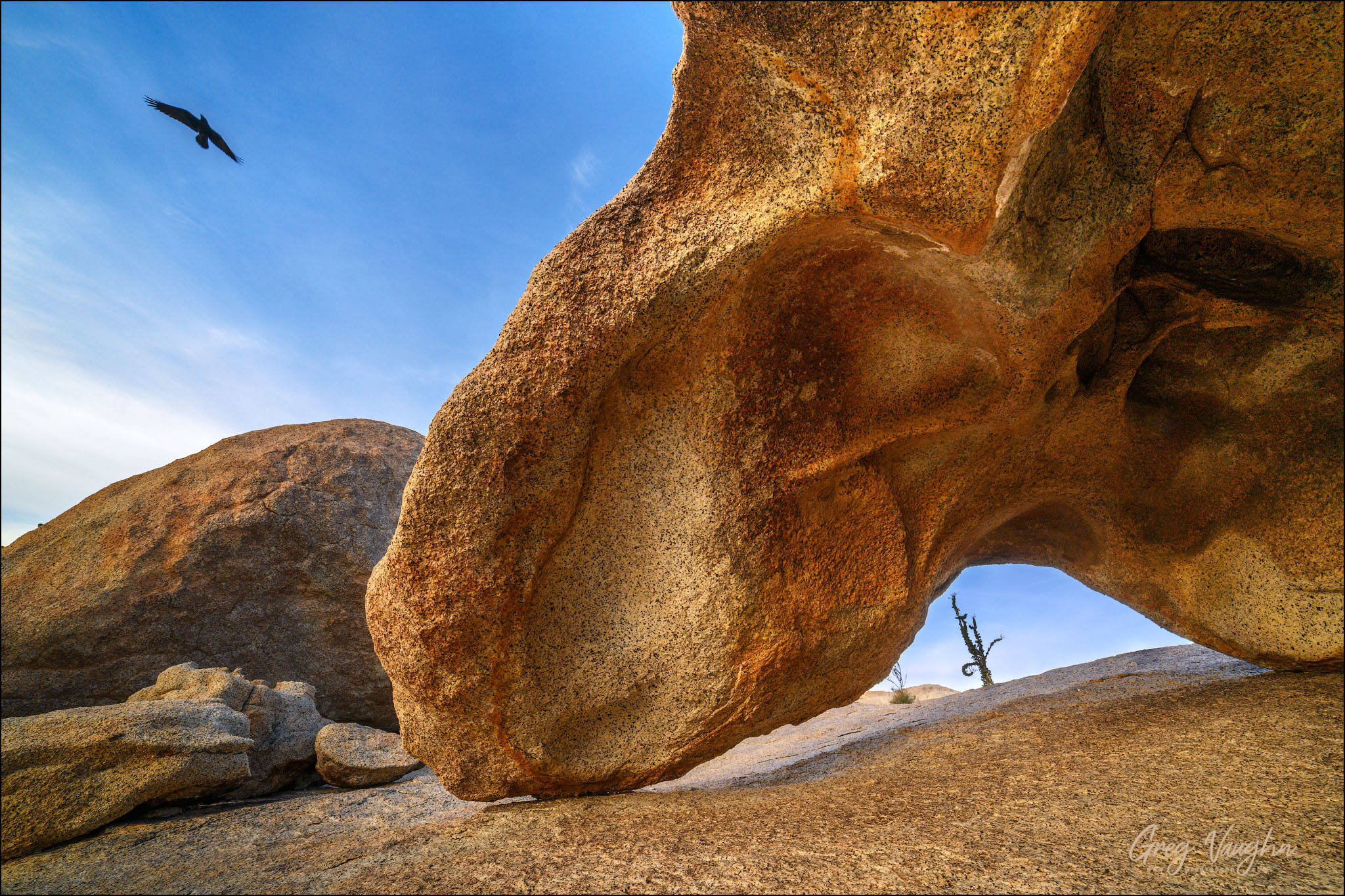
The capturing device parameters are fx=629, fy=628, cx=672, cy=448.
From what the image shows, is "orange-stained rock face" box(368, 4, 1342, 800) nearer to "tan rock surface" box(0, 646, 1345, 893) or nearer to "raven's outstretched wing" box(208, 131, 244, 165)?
"tan rock surface" box(0, 646, 1345, 893)

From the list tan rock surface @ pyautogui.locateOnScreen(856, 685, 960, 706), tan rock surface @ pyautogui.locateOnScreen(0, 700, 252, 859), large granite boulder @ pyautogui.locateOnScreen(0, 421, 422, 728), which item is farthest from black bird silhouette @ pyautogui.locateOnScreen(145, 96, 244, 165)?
tan rock surface @ pyautogui.locateOnScreen(856, 685, 960, 706)

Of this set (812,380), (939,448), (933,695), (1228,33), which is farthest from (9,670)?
(933,695)

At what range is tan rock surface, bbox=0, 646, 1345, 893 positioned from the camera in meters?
1.94

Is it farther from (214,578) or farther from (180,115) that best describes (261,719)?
(180,115)

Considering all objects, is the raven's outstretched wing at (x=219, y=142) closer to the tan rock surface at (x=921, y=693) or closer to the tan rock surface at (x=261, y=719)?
the tan rock surface at (x=261, y=719)

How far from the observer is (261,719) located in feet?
15.6

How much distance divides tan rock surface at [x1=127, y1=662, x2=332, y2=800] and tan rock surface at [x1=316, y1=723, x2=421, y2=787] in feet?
0.48

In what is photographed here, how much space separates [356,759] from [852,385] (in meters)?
4.63

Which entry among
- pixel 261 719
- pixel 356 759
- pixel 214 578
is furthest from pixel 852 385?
pixel 214 578

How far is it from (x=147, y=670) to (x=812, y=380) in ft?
20.9

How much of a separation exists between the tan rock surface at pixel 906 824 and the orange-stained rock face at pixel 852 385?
0.45 meters

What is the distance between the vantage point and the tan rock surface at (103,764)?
9.82ft

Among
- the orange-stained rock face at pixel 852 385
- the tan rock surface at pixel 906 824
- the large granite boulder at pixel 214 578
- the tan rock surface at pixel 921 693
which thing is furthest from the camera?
the tan rock surface at pixel 921 693

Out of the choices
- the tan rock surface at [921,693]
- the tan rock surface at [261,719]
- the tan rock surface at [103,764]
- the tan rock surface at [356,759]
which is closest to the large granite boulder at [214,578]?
the tan rock surface at [261,719]
